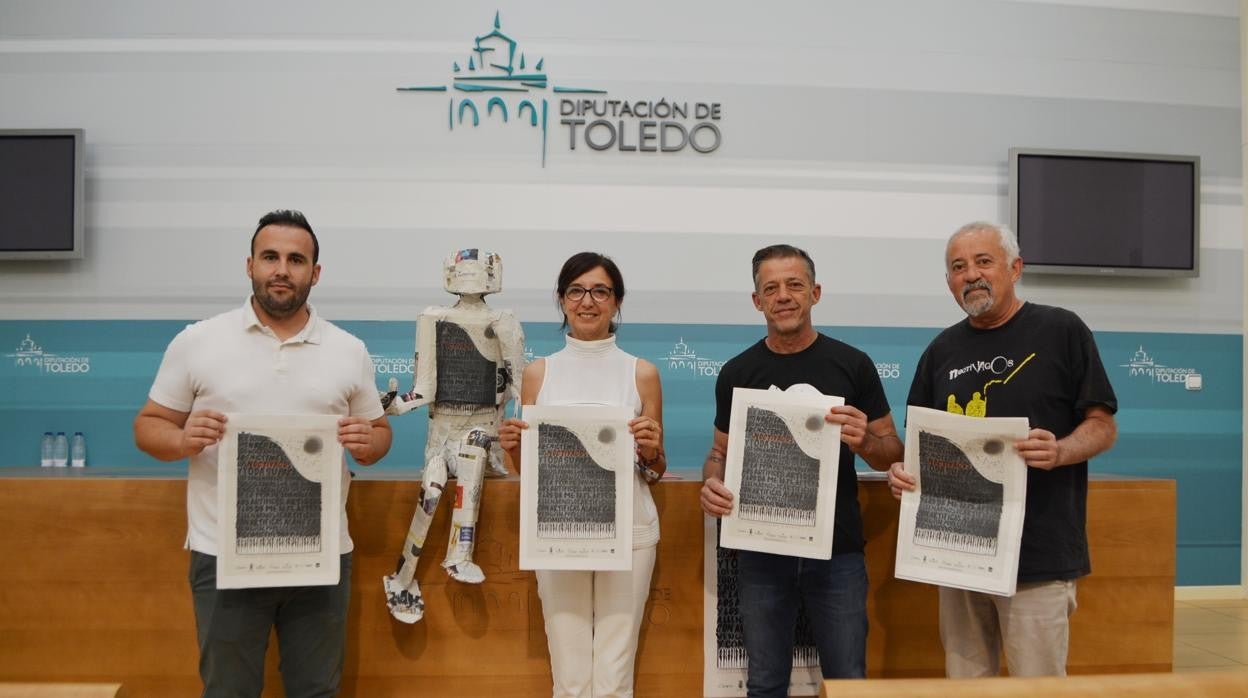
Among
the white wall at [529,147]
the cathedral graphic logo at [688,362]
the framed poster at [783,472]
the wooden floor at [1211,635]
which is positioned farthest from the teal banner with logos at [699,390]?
the framed poster at [783,472]

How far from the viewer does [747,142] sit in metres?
4.68

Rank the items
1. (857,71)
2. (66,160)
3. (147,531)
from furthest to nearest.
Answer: (857,71)
(66,160)
(147,531)

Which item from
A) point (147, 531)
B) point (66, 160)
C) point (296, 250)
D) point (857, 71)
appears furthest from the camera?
point (857, 71)

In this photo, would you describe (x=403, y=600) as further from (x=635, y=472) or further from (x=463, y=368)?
(x=635, y=472)

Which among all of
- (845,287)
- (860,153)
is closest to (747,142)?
(860,153)

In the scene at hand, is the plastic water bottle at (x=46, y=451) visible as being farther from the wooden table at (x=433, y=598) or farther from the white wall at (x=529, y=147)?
the wooden table at (x=433, y=598)

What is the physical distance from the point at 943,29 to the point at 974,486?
3.69 meters

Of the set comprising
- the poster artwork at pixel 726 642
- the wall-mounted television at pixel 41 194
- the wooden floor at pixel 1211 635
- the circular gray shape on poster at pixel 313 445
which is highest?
the wall-mounted television at pixel 41 194

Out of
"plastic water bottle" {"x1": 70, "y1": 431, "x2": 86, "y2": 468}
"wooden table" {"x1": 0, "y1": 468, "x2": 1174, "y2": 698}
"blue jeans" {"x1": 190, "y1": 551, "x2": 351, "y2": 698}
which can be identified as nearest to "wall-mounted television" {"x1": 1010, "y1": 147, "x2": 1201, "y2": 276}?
"wooden table" {"x1": 0, "y1": 468, "x2": 1174, "y2": 698}

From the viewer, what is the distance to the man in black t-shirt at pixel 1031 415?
2092 millimetres

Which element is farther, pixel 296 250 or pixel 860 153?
pixel 860 153

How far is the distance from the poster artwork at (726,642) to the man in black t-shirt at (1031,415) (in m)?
0.53

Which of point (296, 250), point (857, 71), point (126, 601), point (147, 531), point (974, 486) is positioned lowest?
point (126, 601)

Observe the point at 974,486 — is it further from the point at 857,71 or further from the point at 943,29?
the point at 943,29
